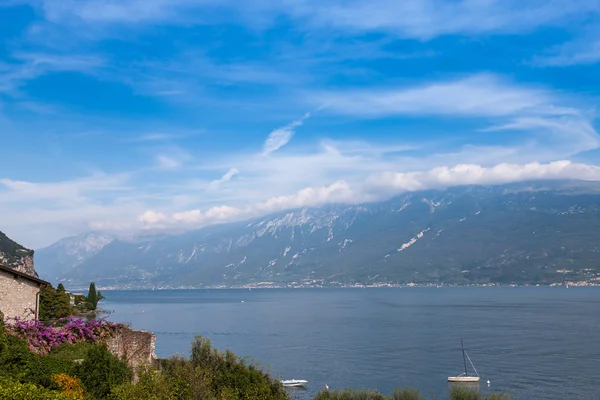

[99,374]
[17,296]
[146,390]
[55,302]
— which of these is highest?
[17,296]

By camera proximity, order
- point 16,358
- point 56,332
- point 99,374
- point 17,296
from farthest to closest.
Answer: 1. point 17,296
2. point 56,332
3. point 99,374
4. point 16,358

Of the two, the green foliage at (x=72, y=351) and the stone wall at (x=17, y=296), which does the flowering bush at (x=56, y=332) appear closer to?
the green foliage at (x=72, y=351)

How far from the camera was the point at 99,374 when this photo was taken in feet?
112

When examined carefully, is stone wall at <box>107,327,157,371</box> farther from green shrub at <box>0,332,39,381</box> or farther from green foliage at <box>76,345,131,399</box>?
green shrub at <box>0,332,39,381</box>

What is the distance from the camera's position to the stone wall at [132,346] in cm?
4194

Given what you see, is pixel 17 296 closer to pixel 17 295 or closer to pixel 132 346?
pixel 17 295

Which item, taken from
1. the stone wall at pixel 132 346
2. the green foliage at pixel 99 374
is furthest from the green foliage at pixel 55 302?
the green foliage at pixel 99 374

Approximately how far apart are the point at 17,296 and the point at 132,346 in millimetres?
9242

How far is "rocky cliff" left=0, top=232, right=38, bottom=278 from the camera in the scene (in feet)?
455

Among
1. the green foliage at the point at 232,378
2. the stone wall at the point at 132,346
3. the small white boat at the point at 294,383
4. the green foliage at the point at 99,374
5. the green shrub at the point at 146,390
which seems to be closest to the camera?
the green shrub at the point at 146,390

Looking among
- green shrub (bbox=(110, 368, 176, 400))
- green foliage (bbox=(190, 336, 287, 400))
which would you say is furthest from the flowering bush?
green shrub (bbox=(110, 368, 176, 400))

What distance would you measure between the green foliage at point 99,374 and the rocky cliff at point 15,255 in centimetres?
11486

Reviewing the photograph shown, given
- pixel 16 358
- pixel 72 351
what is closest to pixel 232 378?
pixel 72 351

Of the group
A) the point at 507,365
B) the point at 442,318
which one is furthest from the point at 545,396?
the point at 442,318
